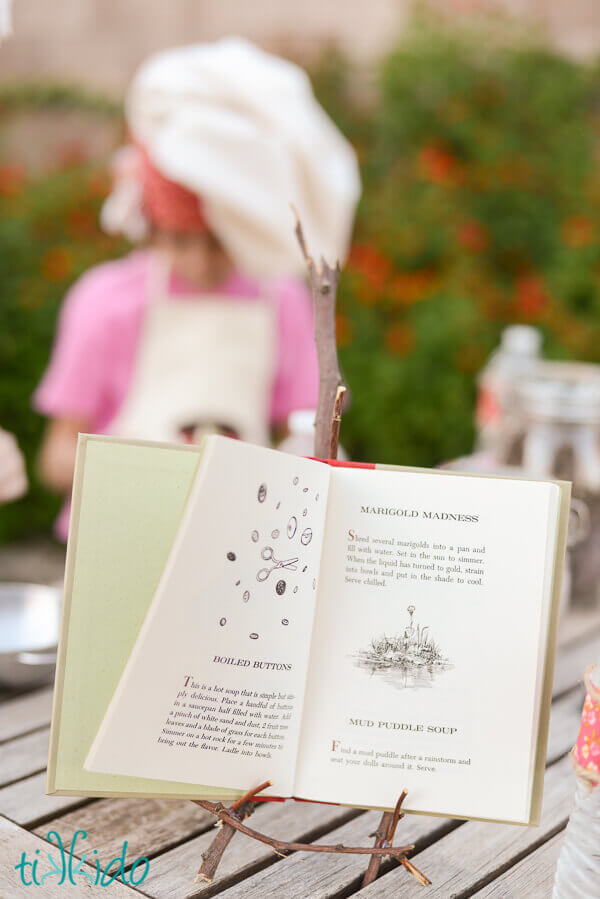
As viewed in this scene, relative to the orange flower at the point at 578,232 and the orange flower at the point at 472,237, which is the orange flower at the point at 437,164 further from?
the orange flower at the point at 578,232

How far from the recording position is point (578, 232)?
3.34m

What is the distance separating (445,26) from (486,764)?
13.6 ft

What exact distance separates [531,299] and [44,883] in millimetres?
3030

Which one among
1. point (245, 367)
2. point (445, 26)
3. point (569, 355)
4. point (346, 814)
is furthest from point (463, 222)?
point (346, 814)

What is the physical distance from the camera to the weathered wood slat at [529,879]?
70 cm

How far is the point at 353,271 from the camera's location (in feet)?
10.8

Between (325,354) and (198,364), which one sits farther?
(198,364)

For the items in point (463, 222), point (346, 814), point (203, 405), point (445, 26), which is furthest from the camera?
point (445, 26)

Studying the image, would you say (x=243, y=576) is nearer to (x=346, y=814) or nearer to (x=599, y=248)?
(x=346, y=814)

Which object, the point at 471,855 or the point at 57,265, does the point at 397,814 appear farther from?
the point at 57,265

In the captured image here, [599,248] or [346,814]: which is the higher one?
[599,248]

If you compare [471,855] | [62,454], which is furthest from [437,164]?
[471,855]

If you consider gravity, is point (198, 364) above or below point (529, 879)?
above

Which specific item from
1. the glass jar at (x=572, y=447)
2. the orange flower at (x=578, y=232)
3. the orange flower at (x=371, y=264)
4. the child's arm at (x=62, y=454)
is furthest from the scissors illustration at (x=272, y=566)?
→ the orange flower at (x=578, y=232)
